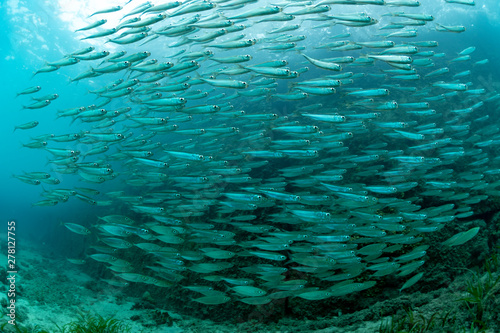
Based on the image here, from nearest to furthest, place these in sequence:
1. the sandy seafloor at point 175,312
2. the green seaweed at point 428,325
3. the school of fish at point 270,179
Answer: the green seaweed at point 428,325 < the sandy seafloor at point 175,312 < the school of fish at point 270,179

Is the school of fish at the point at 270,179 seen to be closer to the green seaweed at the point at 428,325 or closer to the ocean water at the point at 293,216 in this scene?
the ocean water at the point at 293,216

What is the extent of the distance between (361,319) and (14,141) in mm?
107368

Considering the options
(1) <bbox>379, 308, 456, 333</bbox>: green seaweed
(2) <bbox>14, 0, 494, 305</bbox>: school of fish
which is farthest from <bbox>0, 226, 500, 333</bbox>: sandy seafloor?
(2) <bbox>14, 0, 494, 305</bbox>: school of fish

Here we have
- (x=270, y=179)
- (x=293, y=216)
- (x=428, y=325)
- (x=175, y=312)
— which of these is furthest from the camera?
(x=270, y=179)

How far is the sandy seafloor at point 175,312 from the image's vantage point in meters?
3.93

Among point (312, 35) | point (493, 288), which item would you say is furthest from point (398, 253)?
point (312, 35)

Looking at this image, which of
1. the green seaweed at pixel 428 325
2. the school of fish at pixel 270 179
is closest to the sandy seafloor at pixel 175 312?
the green seaweed at pixel 428 325

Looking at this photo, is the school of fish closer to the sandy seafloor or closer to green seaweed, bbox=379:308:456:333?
the sandy seafloor

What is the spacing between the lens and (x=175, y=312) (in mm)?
6617

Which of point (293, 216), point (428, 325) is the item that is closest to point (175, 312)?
point (293, 216)

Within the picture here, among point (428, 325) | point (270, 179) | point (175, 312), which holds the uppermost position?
point (270, 179)

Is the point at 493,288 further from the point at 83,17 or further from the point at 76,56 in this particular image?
the point at 83,17

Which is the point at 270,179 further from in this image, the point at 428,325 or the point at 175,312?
the point at 428,325

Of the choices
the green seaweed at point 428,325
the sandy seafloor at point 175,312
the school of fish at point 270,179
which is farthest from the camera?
the school of fish at point 270,179
